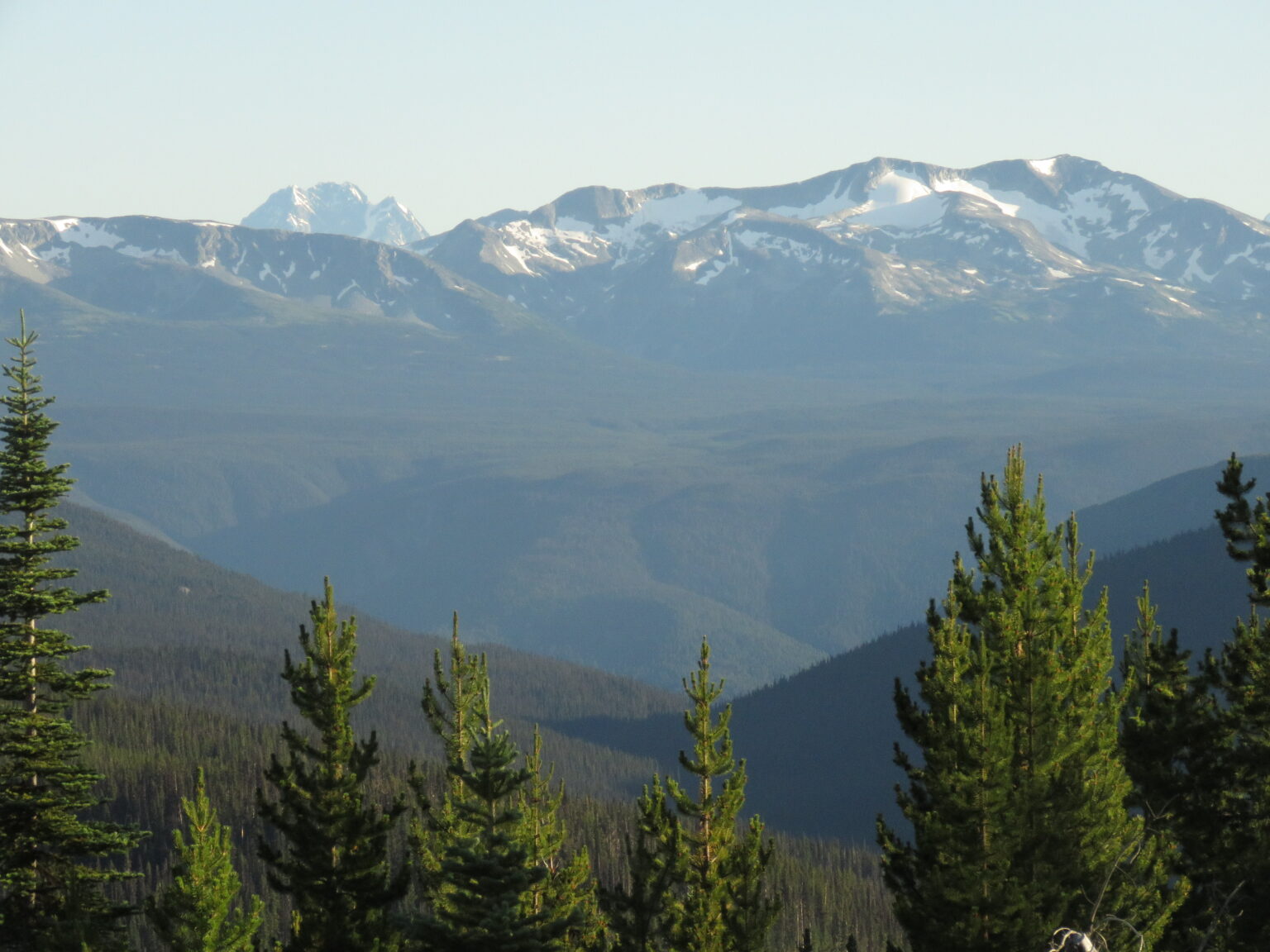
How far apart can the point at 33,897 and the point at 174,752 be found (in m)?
173

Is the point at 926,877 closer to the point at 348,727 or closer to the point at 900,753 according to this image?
the point at 900,753

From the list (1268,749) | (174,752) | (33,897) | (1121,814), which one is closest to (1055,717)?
(1121,814)

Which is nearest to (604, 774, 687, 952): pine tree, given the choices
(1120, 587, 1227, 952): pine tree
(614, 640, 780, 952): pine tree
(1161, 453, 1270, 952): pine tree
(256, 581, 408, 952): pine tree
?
(614, 640, 780, 952): pine tree

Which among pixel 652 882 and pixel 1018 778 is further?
pixel 652 882

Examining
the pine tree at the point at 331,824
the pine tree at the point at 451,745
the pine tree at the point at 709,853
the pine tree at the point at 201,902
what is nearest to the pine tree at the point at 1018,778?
the pine tree at the point at 709,853

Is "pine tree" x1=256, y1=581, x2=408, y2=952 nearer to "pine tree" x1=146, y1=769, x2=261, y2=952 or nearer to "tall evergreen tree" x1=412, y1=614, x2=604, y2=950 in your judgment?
"tall evergreen tree" x1=412, y1=614, x2=604, y2=950

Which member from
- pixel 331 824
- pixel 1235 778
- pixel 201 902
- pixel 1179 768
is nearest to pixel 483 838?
pixel 201 902

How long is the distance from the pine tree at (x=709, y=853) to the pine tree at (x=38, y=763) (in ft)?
40.8

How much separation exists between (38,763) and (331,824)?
22.0 feet

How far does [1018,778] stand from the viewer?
34875 mm

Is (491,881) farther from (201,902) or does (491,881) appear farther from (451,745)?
(451,745)

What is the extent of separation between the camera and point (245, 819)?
176 m

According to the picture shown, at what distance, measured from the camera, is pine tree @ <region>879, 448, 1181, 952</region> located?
33312 mm

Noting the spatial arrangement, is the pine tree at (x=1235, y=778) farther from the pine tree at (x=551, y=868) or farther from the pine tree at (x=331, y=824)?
the pine tree at (x=331, y=824)
